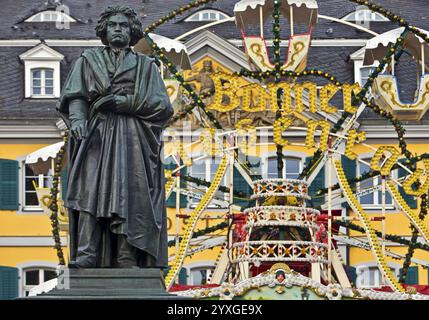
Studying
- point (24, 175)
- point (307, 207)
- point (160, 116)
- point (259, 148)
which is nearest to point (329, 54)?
point (259, 148)

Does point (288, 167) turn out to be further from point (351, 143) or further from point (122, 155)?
point (122, 155)

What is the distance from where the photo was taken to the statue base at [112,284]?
13.4 metres

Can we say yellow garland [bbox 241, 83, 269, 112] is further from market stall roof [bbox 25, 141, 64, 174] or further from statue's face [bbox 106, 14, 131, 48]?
statue's face [bbox 106, 14, 131, 48]

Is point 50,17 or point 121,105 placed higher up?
point 50,17

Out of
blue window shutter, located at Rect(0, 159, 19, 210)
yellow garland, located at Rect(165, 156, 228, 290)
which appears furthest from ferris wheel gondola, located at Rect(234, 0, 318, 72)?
blue window shutter, located at Rect(0, 159, 19, 210)

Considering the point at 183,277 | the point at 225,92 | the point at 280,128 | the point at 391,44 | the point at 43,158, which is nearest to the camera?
the point at 280,128

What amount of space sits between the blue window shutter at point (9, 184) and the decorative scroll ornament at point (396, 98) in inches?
430

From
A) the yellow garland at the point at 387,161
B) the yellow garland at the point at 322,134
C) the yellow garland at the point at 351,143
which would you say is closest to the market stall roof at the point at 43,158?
the yellow garland at the point at 322,134

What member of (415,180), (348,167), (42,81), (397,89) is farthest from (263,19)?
(42,81)

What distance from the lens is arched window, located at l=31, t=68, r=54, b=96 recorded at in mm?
50875

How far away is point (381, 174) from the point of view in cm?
4097

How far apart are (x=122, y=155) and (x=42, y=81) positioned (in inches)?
1461

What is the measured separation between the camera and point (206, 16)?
173ft

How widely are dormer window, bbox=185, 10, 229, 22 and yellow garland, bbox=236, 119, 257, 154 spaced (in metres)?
11.4
